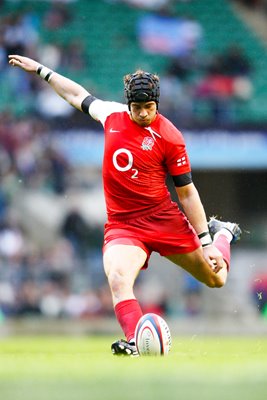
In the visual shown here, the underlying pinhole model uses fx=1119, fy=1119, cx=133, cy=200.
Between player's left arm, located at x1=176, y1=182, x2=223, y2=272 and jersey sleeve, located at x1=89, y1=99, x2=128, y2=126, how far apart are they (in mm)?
783

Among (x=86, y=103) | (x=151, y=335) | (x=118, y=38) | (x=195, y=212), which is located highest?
(x=118, y=38)

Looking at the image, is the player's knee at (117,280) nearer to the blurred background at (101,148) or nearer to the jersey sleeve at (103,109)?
the jersey sleeve at (103,109)

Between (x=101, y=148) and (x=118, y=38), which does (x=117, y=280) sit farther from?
(x=118, y=38)

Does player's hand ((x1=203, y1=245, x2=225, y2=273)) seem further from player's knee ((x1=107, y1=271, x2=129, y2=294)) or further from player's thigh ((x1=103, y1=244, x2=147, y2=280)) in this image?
player's knee ((x1=107, y1=271, x2=129, y2=294))

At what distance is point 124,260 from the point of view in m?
8.16

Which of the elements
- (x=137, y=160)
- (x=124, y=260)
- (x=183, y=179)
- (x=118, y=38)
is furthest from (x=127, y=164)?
(x=118, y=38)

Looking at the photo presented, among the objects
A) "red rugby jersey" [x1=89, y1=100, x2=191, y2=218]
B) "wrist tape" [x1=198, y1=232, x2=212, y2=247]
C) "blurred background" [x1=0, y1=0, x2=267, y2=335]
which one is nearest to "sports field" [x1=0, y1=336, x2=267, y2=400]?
"wrist tape" [x1=198, y1=232, x2=212, y2=247]

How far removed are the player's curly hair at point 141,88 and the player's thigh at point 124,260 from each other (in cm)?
108

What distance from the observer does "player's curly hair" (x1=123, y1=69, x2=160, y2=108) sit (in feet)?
26.6

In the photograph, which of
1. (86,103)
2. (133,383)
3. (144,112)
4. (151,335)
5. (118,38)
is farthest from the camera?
(118,38)

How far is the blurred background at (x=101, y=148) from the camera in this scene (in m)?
17.4

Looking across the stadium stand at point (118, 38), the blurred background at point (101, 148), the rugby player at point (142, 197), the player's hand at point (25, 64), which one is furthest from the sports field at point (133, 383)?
the stadium stand at point (118, 38)

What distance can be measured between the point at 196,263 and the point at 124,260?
32.2 inches

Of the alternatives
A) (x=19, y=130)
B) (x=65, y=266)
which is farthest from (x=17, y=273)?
(x=19, y=130)
